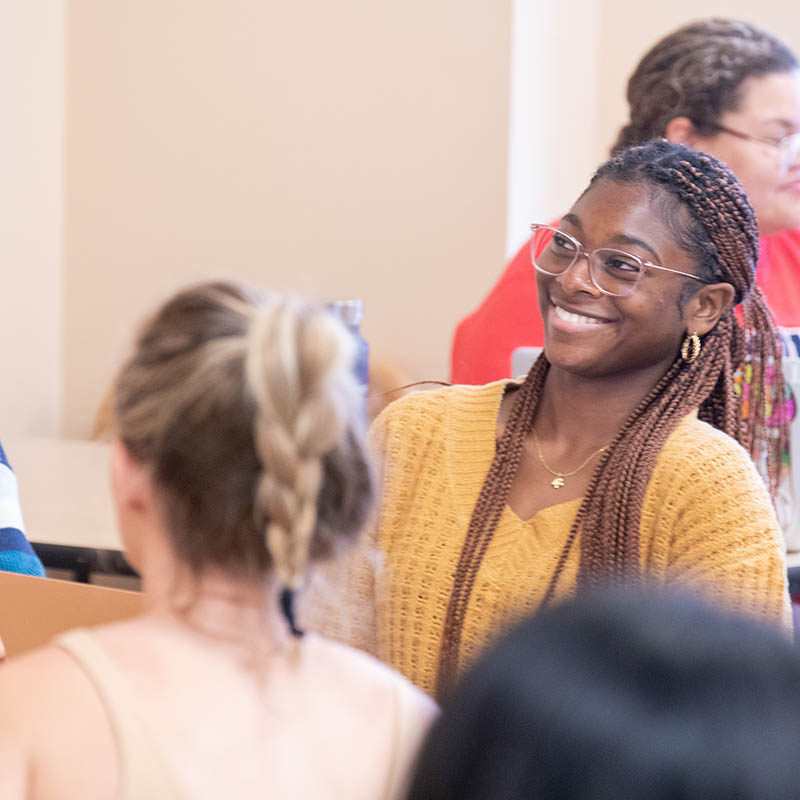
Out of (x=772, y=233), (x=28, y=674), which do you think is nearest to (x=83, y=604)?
(x=28, y=674)

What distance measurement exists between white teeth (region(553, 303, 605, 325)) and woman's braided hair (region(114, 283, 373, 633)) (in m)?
0.70

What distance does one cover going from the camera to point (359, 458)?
85cm

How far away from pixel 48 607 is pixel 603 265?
2.48 ft

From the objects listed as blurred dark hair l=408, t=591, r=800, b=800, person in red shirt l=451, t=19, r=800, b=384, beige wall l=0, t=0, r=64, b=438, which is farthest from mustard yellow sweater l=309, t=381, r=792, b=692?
beige wall l=0, t=0, r=64, b=438

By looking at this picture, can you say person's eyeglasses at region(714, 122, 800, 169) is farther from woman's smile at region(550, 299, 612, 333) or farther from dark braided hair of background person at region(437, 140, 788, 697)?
woman's smile at region(550, 299, 612, 333)

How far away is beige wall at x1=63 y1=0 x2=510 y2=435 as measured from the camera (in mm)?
3150

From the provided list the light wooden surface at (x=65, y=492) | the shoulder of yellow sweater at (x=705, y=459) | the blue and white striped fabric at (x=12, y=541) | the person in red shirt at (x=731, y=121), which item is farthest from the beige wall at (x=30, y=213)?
the shoulder of yellow sweater at (x=705, y=459)

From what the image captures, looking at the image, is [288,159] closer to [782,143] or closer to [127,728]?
[782,143]

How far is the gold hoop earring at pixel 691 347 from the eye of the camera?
1522mm

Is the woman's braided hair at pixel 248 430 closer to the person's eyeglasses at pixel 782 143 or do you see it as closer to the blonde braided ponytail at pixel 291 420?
the blonde braided ponytail at pixel 291 420

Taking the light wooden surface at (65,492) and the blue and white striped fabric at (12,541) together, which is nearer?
the blue and white striped fabric at (12,541)

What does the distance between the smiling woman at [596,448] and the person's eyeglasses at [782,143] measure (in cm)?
94

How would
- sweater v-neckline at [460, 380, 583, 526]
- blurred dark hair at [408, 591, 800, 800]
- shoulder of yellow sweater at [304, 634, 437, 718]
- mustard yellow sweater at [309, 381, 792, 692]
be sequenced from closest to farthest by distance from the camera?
1. blurred dark hair at [408, 591, 800, 800]
2. shoulder of yellow sweater at [304, 634, 437, 718]
3. mustard yellow sweater at [309, 381, 792, 692]
4. sweater v-neckline at [460, 380, 583, 526]

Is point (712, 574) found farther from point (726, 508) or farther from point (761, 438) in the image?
point (761, 438)
